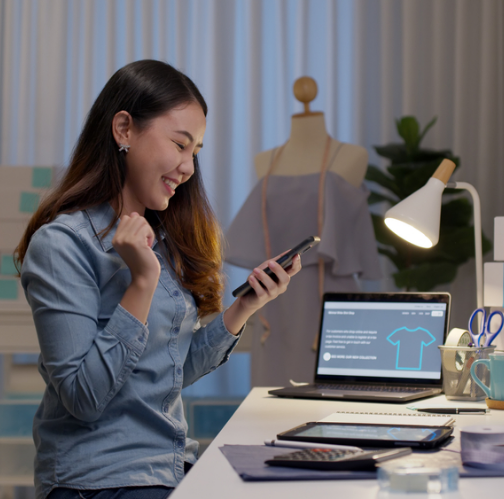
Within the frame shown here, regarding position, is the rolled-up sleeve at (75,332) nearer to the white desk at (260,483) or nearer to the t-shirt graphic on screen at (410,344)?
the white desk at (260,483)

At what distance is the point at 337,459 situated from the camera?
797 millimetres

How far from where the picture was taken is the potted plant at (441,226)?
2.92m

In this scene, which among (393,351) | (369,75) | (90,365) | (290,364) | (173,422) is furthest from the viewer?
(369,75)

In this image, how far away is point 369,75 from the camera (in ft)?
11.1

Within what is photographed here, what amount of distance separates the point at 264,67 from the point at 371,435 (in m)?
2.74

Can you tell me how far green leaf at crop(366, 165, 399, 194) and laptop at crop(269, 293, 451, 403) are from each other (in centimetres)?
146

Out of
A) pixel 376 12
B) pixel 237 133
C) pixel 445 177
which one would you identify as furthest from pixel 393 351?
pixel 376 12

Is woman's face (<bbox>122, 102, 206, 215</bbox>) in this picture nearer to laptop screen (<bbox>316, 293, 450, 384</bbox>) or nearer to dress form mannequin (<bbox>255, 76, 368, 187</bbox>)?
laptop screen (<bbox>316, 293, 450, 384</bbox>)

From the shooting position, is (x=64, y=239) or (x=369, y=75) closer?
(x=64, y=239)

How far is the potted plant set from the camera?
Answer: 9.59 feet

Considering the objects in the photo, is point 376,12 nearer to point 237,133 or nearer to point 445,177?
point 237,133

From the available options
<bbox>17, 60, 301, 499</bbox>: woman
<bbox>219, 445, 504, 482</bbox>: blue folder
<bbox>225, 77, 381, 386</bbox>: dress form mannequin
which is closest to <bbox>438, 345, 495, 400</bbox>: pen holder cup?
<bbox>17, 60, 301, 499</bbox>: woman

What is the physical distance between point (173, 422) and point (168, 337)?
15cm

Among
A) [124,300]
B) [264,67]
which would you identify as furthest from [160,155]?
[264,67]
